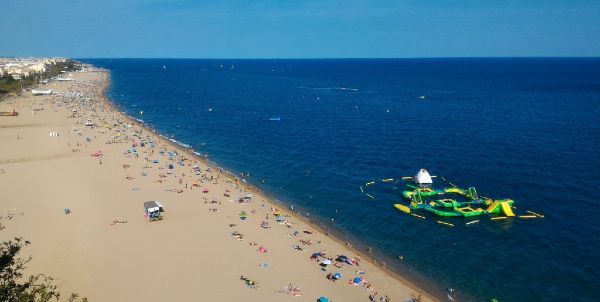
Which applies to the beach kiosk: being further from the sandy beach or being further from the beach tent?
the beach tent

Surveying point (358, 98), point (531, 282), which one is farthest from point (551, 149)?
point (358, 98)

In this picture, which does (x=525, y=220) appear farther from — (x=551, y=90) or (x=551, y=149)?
(x=551, y=90)

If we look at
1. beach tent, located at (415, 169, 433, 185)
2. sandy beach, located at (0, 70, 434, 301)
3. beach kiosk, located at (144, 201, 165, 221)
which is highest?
beach tent, located at (415, 169, 433, 185)

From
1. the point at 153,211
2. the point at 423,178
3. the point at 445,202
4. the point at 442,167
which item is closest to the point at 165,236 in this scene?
the point at 153,211

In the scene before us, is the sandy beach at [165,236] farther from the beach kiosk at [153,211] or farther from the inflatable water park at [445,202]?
the inflatable water park at [445,202]

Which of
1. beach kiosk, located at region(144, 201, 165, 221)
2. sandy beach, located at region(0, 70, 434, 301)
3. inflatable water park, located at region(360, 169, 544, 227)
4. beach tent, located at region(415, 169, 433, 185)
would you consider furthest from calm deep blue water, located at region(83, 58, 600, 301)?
beach kiosk, located at region(144, 201, 165, 221)

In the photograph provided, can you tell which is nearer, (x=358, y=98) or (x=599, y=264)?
(x=599, y=264)

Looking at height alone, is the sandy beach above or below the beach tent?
below
